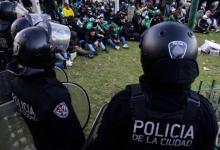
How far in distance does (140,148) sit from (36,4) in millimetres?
8531

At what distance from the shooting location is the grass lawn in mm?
6639

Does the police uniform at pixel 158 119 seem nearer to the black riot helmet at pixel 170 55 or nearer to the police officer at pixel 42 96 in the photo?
the black riot helmet at pixel 170 55

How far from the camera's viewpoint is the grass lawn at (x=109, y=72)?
6639 millimetres

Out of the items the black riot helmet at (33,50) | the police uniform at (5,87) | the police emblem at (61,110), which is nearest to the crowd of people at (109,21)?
the police uniform at (5,87)

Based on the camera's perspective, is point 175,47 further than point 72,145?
No

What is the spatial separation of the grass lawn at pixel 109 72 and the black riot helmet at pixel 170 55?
152 inches

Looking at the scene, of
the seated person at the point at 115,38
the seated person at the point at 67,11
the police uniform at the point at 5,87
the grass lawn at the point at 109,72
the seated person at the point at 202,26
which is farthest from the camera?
the seated person at the point at 202,26

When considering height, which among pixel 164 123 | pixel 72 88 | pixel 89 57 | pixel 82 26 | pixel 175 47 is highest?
pixel 175 47

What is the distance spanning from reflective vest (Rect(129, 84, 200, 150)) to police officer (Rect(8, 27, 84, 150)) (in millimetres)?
632

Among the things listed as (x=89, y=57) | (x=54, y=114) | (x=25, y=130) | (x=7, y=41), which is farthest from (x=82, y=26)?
(x=54, y=114)

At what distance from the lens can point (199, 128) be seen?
1.69 meters

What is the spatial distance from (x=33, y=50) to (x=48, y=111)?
53cm

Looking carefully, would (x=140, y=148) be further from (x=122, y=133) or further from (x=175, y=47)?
(x=175, y=47)

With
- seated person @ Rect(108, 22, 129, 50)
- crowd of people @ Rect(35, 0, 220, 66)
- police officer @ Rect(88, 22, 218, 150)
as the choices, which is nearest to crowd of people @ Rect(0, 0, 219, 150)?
police officer @ Rect(88, 22, 218, 150)
